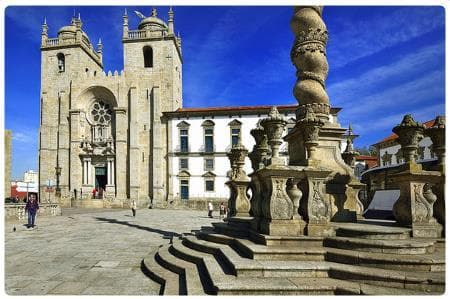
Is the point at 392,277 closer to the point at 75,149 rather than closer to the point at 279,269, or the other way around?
the point at 279,269

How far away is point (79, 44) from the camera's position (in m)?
41.8

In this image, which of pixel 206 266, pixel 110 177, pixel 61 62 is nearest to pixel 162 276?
pixel 206 266

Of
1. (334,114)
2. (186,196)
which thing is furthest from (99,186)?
(334,114)

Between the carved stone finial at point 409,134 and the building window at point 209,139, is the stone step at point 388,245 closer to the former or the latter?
the carved stone finial at point 409,134

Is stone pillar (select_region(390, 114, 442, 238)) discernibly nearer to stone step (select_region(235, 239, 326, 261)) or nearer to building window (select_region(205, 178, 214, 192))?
stone step (select_region(235, 239, 326, 261))

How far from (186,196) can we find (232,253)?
3379cm

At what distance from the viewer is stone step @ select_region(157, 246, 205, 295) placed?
522cm

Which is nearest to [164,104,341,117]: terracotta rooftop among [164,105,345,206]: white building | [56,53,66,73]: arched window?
[164,105,345,206]: white building

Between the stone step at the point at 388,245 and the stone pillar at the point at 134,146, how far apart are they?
34545 mm

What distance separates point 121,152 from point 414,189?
3638 centimetres

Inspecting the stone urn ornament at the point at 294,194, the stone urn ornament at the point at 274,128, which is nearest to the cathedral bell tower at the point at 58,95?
the stone urn ornament at the point at 274,128

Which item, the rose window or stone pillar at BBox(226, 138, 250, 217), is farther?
the rose window

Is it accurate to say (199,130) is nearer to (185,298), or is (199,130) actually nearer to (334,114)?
(334,114)

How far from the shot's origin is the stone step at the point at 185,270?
522 cm
